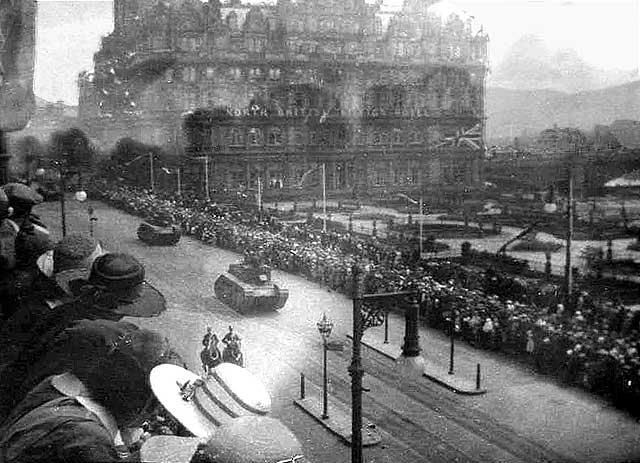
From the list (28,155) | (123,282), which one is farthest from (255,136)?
(28,155)

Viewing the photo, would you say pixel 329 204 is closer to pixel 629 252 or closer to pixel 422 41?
pixel 422 41

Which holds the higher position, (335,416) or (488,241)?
(488,241)

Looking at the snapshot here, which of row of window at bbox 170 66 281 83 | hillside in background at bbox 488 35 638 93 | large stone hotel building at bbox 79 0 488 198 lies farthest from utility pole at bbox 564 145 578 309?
row of window at bbox 170 66 281 83

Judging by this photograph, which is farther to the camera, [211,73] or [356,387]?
[211,73]

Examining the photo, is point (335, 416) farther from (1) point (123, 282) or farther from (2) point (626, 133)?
(2) point (626, 133)

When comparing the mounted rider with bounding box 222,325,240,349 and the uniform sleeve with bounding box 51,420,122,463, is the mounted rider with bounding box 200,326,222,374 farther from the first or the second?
the uniform sleeve with bounding box 51,420,122,463

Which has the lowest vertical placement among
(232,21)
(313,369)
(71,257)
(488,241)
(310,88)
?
(313,369)

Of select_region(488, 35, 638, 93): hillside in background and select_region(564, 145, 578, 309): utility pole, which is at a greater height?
select_region(488, 35, 638, 93): hillside in background
